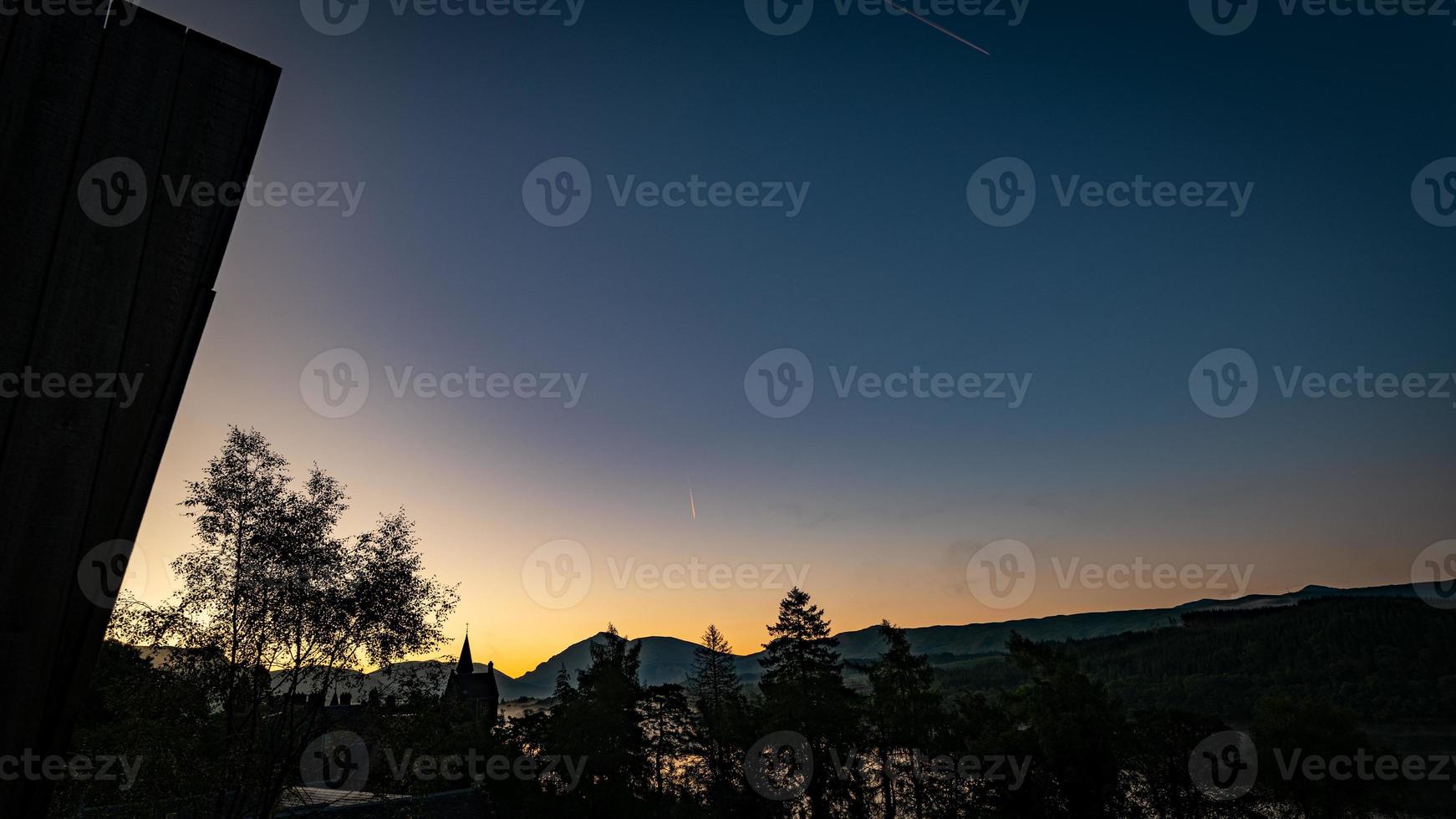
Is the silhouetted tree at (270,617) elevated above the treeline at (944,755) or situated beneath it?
elevated above

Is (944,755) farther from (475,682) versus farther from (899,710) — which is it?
(475,682)

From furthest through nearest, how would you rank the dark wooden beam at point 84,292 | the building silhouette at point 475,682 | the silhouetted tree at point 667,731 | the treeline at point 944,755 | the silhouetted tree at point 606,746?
the building silhouette at point 475,682 → the silhouetted tree at point 667,731 → the silhouetted tree at point 606,746 → the treeline at point 944,755 → the dark wooden beam at point 84,292

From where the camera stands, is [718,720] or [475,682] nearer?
[718,720]

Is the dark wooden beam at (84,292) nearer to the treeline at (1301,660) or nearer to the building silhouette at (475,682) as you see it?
the building silhouette at (475,682)

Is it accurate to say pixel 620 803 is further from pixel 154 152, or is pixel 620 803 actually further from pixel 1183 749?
pixel 154 152

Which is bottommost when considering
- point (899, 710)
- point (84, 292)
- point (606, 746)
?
point (606, 746)

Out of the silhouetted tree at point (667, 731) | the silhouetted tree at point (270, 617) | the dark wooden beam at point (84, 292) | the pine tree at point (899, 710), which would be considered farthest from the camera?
the silhouetted tree at point (667, 731)

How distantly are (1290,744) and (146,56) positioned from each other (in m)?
55.7

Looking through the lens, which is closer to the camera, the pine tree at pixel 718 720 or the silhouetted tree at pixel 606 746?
the silhouetted tree at pixel 606 746

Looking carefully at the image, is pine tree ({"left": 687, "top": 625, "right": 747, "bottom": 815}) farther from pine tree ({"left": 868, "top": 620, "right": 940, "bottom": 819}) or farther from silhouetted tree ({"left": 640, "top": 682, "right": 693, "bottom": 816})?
pine tree ({"left": 868, "top": 620, "right": 940, "bottom": 819})

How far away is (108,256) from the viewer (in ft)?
6.57

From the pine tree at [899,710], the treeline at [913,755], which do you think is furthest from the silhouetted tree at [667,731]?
the pine tree at [899,710]

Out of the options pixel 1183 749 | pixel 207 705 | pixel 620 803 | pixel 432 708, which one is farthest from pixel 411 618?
pixel 1183 749

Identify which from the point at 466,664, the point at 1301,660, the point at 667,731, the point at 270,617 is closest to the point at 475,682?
the point at 466,664
